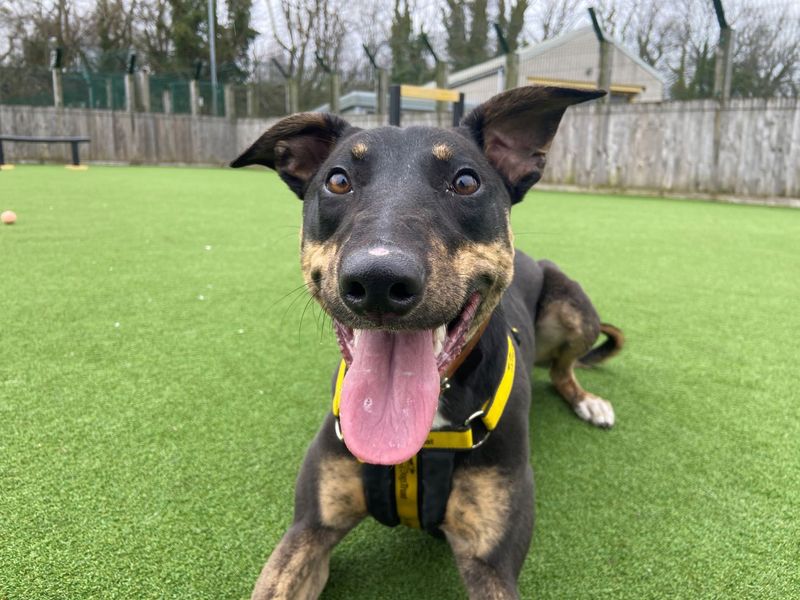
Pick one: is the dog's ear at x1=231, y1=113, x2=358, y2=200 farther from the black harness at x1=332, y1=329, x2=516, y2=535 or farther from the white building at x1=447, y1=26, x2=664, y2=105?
the white building at x1=447, y1=26, x2=664, y2=105

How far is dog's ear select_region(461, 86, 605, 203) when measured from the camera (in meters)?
2.34

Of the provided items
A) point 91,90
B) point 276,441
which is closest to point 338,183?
point 276,441

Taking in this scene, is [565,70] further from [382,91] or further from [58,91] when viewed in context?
[58,91]

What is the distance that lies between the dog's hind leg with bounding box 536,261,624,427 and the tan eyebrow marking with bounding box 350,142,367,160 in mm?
1838

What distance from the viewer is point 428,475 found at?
200cm

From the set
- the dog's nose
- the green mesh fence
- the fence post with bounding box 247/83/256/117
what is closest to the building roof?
the fence post with bounding box 247/83/256/117

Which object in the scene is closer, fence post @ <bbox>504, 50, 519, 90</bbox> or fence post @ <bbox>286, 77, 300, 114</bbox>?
fence post @ <bbox>504, 50, 519, 90</bbox>

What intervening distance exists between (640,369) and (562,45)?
2161 cm

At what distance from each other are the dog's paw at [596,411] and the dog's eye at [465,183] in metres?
1.64

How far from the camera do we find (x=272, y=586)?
6.16 feet

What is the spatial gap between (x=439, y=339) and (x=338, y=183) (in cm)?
69

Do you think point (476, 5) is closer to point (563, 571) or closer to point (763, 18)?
point (763, 18)

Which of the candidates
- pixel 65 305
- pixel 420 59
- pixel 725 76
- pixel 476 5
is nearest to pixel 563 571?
pixel 65 305

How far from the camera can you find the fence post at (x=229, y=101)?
24.3 meters
